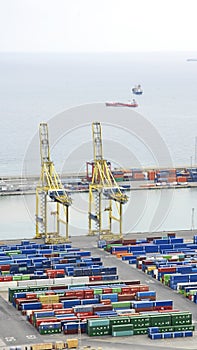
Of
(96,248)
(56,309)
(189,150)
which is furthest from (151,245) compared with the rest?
(189,150)

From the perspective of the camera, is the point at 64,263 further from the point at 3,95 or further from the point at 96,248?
the point at 3,95

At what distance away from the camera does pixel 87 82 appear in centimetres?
13925

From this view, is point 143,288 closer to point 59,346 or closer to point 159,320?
point 159,320

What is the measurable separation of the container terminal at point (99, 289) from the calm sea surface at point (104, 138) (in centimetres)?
543

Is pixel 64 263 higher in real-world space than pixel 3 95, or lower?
lower

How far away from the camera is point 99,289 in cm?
2759

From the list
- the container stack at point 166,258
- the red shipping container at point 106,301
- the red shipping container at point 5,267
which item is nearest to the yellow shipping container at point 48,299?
the red shipping container at point 106,301

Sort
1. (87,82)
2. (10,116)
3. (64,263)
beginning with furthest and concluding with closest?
(87,82) < (10,116) < (64,263)

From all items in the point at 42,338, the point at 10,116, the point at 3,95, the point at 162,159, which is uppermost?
the point at 3,95

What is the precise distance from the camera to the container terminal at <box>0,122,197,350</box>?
24641mm

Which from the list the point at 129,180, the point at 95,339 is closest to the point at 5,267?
the point at 95,339

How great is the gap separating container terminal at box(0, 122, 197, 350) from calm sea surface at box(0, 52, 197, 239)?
5429 mm

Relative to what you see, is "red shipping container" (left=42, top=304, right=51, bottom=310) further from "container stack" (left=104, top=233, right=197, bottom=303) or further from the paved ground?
"container stack" (left=104, top=233, right=197, bottom=303)

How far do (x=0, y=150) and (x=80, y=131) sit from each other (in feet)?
43.4
